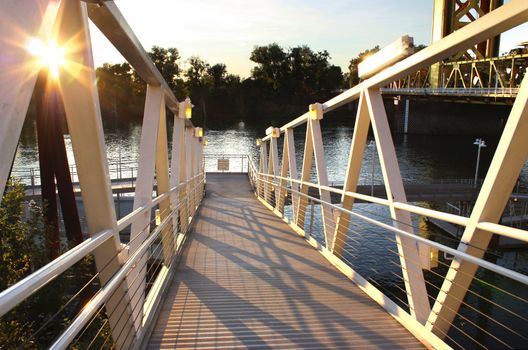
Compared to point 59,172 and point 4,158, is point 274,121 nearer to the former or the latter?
point 59,172

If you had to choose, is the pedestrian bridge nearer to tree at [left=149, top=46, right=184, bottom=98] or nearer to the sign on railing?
the sign on railing

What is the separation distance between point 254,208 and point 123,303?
8905mm

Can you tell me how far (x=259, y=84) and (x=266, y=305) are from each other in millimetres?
90271

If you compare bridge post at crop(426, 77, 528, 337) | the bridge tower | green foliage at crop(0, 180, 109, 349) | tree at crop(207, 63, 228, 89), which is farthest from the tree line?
bridge post at crop(426, 77, 528, 337)

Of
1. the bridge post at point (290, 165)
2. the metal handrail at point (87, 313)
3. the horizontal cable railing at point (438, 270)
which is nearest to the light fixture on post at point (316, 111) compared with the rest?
the horizontal cable railing at point (438, 270)

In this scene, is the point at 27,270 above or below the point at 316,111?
below

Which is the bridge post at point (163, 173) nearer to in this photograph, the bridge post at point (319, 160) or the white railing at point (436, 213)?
the white railing at point (436, 213)

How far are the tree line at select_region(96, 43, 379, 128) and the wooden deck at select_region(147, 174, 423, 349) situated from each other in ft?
257

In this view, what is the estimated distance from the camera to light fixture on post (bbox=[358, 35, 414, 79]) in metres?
3.77

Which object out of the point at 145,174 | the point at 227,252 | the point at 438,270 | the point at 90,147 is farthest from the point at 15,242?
the point at 438,270

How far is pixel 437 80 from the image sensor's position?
50.2 m

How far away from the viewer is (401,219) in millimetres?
3889

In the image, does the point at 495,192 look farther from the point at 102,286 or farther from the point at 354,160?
the point at 354,160

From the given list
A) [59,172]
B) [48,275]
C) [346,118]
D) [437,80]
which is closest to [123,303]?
Result: [48,275]
